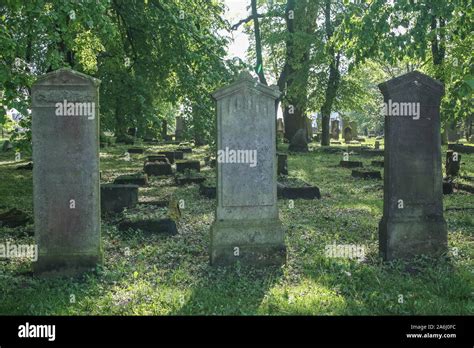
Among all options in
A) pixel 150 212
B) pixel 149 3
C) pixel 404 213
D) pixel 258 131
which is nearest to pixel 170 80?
pixel 149 3

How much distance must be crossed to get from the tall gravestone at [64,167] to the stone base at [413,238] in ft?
13.4

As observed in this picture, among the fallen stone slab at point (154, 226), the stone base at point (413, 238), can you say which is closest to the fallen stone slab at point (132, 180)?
the fallen stone slab at point (154, 226)

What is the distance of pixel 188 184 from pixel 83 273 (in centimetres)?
816

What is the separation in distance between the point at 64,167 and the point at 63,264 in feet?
4.13

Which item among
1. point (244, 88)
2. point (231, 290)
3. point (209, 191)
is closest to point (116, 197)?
point (209, 191)

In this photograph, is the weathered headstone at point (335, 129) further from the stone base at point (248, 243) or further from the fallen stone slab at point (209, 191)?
the stone base at point (248, 243)

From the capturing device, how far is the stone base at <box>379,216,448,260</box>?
24.0ft

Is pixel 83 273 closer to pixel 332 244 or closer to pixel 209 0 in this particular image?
pixel 332 244

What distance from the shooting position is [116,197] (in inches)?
422

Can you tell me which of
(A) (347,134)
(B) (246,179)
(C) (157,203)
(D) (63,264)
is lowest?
(D) (63,264)

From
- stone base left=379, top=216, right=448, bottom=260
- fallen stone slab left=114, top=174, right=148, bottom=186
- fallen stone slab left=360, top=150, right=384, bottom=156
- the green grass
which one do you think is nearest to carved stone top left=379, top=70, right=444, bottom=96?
stone base left=379, top=216, right=448, bottom=260

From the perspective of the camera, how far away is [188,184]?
48.4 feet

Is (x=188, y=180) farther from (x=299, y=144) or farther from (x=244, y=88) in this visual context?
(x=299, y=144)

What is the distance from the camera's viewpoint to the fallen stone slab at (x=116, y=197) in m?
10.6
